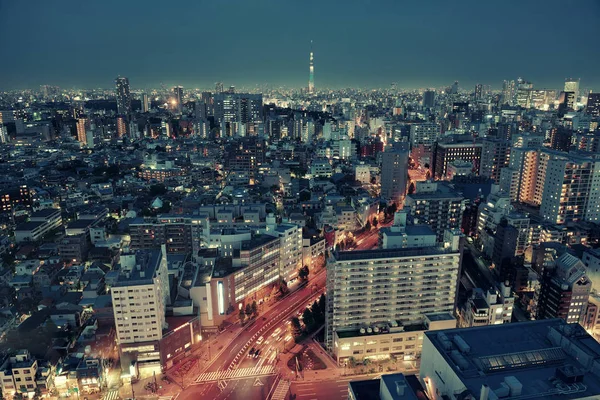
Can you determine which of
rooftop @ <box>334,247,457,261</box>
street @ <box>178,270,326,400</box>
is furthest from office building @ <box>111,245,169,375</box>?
rooftop @ <box>334,247,457,261</box>

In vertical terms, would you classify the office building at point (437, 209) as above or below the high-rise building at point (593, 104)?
below

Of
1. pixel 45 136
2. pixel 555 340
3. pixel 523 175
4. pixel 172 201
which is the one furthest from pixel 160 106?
pixel 555 340

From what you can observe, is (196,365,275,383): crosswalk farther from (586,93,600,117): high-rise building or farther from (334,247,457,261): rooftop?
(586,93,600,117): high-rise building

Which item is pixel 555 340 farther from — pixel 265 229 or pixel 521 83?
pixel 521 83

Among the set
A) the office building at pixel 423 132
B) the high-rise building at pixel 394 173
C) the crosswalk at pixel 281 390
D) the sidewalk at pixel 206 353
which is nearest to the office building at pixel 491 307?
the crosswalk at pixel 281 390

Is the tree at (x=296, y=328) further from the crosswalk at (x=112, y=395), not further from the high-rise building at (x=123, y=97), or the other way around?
the high-rise building at (x=123, y=97)

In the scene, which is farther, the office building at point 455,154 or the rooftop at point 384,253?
the office building at point 455,154
